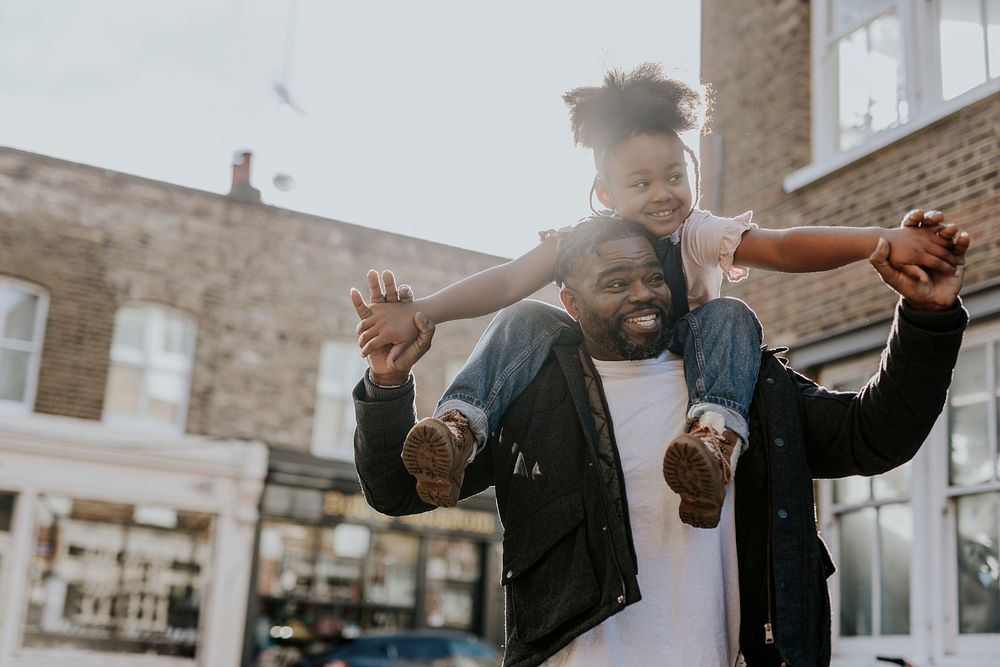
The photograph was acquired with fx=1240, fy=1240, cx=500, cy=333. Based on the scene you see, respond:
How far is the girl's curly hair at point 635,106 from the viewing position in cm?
312

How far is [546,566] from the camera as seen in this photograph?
2.64 m

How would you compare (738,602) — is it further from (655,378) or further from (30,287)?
(30,287)

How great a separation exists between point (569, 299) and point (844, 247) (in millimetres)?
663

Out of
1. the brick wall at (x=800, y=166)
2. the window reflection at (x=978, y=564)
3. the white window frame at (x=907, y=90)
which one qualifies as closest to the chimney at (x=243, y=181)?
the brick wall at (x=800, y=166)

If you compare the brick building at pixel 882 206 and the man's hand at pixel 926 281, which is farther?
the brick building at pixel 882 206

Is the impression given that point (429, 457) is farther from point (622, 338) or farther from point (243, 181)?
point (243, 181)

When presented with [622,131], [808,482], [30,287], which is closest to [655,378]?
[808,482]

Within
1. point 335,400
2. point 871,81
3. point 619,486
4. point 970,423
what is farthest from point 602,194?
point 335,400

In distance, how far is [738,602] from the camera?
260 cm

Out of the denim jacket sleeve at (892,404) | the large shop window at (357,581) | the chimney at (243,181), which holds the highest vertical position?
the chimney at (243,181)

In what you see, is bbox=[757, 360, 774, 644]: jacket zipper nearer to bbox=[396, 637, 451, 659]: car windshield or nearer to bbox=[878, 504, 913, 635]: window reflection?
bbox=[878, 504, 913, 635]: window reflection

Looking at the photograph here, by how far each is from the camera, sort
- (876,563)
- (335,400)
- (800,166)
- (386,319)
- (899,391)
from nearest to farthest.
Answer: (899,391)
(386,319)
(876,563)
(800,166)
(335,400)

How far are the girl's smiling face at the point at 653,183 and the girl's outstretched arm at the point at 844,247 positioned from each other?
0.23 metres

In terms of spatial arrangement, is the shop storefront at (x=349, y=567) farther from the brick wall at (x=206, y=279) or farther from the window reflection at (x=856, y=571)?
the window reflection at (x=856, y=571)
